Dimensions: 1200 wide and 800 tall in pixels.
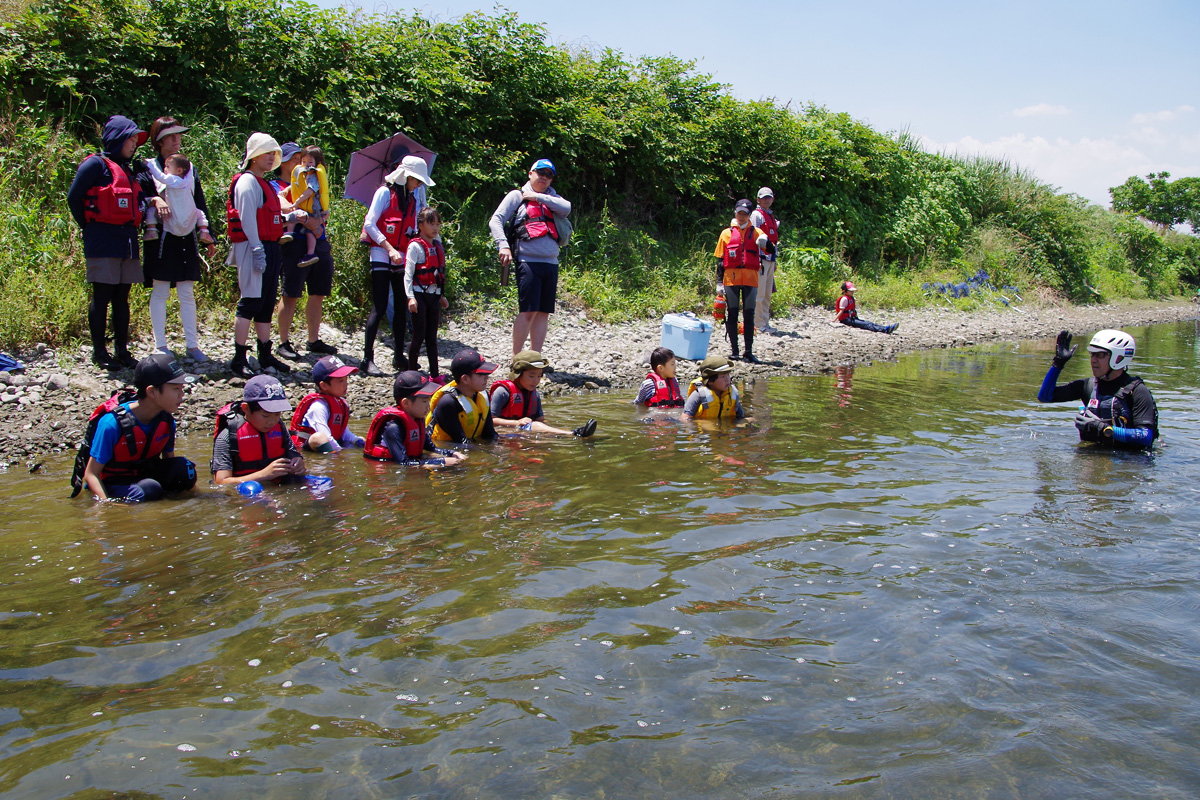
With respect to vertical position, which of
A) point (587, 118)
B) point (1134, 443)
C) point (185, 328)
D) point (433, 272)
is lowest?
point (1134, 443)

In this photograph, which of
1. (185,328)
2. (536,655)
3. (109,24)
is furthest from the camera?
(109,24)

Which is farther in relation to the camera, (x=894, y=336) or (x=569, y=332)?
(x=894, y=336)

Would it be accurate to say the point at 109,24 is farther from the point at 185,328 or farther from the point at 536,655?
the point at 536,655

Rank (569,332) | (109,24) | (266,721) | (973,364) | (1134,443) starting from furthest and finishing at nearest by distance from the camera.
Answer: (973,364) → (569,332) → (109,24) → (1134,443) → (266,721)

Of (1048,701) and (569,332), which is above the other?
(569,332)

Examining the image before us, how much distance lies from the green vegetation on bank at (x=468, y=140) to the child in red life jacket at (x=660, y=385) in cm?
448

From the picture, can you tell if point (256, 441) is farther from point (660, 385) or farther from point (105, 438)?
point (660, 385)

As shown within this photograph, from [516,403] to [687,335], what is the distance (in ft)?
14.8

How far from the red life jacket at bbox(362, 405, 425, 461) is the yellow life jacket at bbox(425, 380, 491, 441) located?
61 cm

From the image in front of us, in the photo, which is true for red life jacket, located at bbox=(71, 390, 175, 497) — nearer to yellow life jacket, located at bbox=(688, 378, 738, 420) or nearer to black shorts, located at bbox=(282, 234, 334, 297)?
black shorts, located at bbox=(282, 234, 334, 297)

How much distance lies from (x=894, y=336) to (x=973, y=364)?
8.86 feet

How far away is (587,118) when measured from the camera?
15445mm

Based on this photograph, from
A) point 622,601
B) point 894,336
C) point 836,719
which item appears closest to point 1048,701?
point 836,719

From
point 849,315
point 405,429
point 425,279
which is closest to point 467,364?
point 405,429
